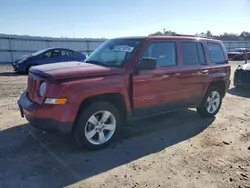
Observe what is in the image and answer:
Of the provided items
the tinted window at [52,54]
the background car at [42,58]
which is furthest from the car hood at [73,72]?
the tinted window at [52,54]

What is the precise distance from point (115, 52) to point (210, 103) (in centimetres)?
294

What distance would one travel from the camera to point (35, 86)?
4.28 m

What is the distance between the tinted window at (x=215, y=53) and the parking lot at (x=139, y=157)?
157 cm

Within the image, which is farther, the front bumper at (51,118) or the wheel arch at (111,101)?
the wheel arch at (111,101)

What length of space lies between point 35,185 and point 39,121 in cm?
102

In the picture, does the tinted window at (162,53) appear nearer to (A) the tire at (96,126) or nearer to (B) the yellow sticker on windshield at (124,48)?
(B) the yellow sticker on windshield at (124,48)

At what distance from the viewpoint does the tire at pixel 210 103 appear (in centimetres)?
628

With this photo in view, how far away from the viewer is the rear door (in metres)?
5.53

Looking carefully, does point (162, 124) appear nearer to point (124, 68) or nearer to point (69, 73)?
point (124, 68)

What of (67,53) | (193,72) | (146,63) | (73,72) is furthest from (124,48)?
(67,53)

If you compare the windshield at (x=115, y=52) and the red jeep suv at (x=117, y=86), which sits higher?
the windshield at (x=115, y=52)

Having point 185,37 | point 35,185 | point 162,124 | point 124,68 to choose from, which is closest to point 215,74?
point 185,37

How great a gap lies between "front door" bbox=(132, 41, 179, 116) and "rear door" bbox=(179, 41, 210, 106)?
0.26 meters

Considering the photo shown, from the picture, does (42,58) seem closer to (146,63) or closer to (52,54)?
(52,54)
